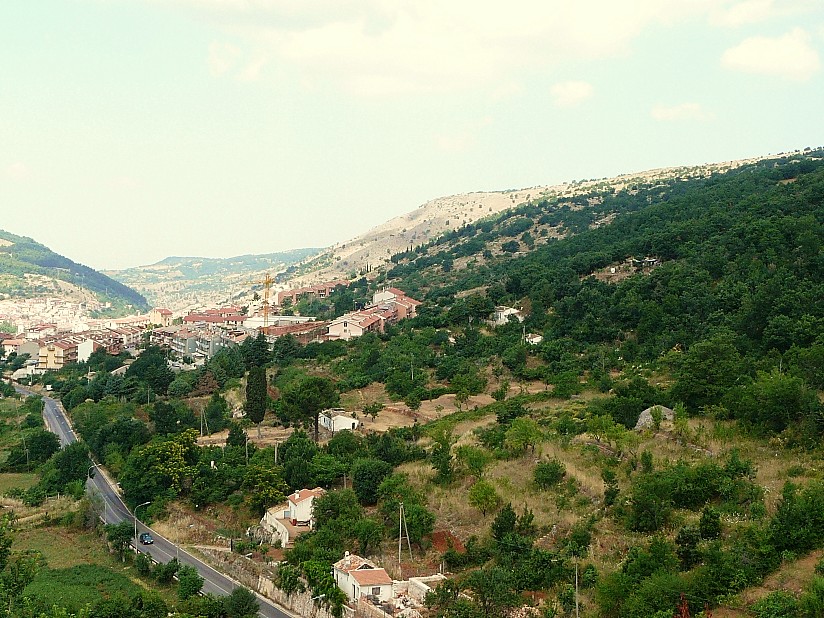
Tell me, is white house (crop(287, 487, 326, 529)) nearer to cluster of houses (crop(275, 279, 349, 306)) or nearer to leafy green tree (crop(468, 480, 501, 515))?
leafy green tree (crop(468, 480, 501, 515))

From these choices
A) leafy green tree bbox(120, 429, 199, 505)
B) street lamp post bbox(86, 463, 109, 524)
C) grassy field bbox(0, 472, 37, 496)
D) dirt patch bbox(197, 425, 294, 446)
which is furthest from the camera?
grassy field bbox(0, 472, 37, 496)

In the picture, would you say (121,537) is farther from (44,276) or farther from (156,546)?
(44,276)

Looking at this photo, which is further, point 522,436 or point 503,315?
point 503,315

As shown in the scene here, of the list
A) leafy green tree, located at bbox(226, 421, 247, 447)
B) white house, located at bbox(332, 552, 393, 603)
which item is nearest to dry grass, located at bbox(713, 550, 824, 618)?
white house, located at bbox(332, 552, 393, 603)

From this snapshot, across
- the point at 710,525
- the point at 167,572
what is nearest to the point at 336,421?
Answer: the point at 167,572

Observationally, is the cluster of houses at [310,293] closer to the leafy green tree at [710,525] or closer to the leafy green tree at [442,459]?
the leafy green tree at [442,459]

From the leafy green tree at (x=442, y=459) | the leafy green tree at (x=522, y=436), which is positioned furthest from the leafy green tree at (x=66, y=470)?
the leafy green tree at (x=522, y=436)

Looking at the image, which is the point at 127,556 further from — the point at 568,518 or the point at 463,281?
the point at 463,281

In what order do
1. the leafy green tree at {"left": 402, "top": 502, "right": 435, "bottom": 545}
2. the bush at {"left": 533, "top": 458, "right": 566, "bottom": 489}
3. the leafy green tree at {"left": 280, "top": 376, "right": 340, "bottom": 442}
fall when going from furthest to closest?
the leafy green tree at {"left": 280, "top": 376, "right": 340, "bottom": 442}
the bush at {"left": 533, "top": 458, "right": 566, "bottom": 489}
the leafy green tree at {"left": 402, "top": 502, "right": 435, "bottom": 545}
